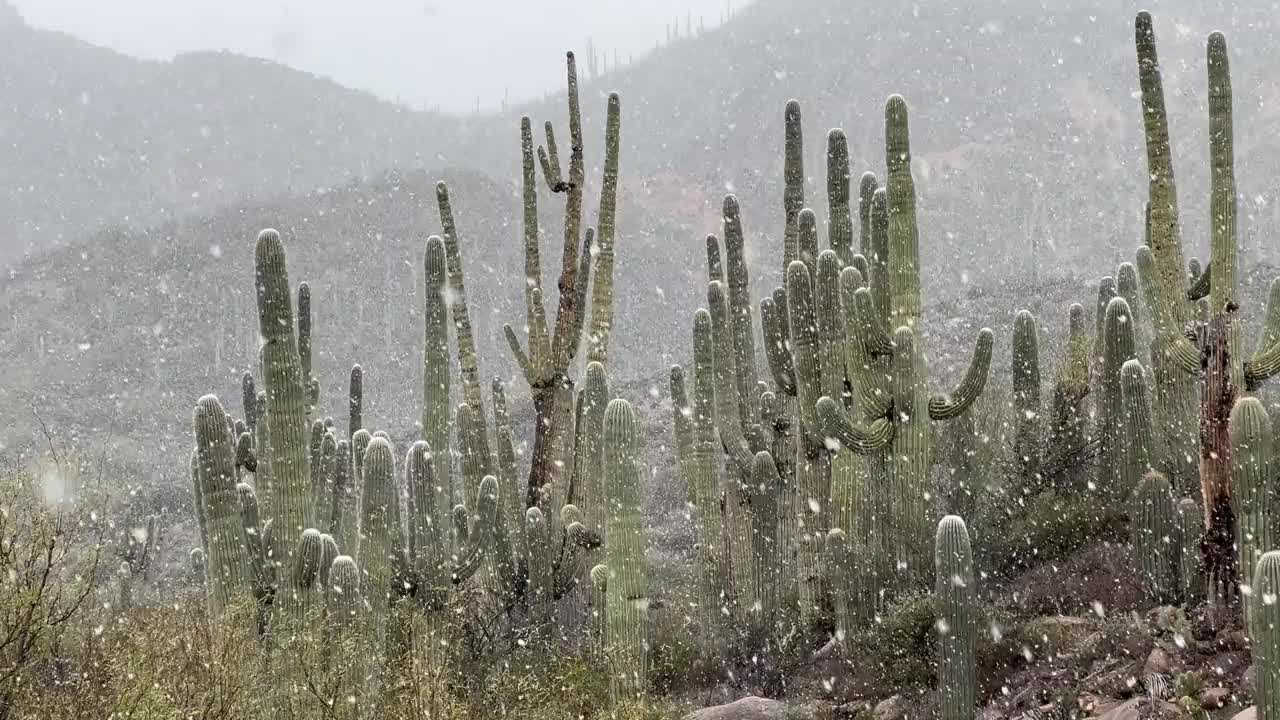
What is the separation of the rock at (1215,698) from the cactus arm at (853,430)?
7.94 feet

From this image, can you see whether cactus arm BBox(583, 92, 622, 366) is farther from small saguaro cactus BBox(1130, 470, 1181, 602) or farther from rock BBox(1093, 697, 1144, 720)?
rock BBox(1093, 697, 1144, 720)

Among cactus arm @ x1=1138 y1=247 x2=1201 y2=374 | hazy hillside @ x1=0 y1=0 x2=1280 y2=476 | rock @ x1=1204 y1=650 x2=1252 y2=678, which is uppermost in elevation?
hazy hillside @ x1=0 y1=0 x2=1280 y2=476

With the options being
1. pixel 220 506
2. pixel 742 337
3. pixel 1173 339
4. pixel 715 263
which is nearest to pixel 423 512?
pixel 220 506

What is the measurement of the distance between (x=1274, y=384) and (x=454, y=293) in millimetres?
10368

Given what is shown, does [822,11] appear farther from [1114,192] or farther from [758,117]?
[1114,192]

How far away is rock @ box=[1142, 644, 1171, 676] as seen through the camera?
15.9 ft

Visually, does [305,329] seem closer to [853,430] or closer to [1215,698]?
[853,430]

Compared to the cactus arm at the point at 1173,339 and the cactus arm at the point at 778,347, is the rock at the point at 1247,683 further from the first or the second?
the cactus arm at the point at 778,347

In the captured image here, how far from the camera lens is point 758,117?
57.1 metres

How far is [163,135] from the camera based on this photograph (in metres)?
65.6

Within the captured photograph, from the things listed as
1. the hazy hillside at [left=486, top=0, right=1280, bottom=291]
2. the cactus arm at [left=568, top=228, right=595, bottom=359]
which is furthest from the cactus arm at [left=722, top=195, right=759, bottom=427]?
the hazy hillside at [left=486, top=0, right=1280, bottom=291]

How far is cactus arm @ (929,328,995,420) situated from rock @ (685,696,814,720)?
2245mm

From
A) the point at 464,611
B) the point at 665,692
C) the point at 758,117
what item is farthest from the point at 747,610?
the point at 758,117

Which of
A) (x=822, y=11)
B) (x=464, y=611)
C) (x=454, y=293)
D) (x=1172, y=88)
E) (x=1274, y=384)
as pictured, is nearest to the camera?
(x=464, y=611)
